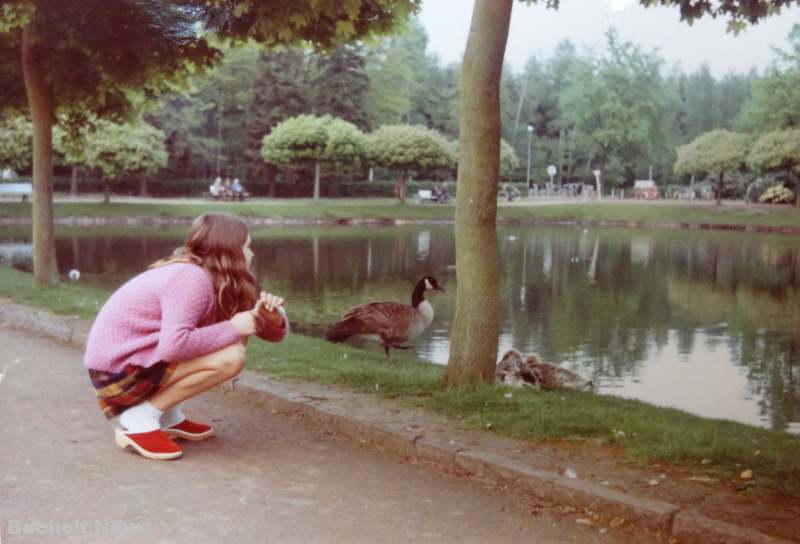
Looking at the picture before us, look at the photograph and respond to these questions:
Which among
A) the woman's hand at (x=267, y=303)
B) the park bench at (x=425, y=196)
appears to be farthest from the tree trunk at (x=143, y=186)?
the woman's hand at (x=267, y=303)

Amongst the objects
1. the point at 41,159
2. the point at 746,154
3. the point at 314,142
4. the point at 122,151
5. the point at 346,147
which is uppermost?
the point at 746,154

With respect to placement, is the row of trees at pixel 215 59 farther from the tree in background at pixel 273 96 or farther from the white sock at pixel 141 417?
the tree in background at pixel 273 96

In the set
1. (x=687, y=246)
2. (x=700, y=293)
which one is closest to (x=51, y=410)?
(x=700, y=293)

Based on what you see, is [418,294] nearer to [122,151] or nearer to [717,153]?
[122,151]

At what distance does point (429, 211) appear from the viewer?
5409 centimetres

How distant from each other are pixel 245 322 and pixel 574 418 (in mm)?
2678

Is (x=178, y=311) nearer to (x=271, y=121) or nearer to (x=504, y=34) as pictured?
(x=504, y=34)

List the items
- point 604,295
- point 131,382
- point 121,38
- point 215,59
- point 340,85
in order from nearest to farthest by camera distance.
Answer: point 131,382
point 121,38
point 215,59
point 604,295
point 340,85

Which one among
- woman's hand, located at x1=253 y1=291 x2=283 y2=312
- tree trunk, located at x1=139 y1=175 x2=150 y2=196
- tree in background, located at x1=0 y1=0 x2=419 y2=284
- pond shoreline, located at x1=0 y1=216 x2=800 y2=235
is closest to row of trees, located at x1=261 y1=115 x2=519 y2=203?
pond shoreline, located at x1=0 y1=216 x2=800 y2=235

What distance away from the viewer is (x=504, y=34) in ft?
23.1

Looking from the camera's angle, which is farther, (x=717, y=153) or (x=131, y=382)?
(x=717, y=153)

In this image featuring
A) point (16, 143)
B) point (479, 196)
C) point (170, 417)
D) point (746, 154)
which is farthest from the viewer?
point (746, 154)

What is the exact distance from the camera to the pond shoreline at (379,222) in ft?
139

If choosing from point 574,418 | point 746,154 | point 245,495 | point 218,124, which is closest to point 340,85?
point 218,124
